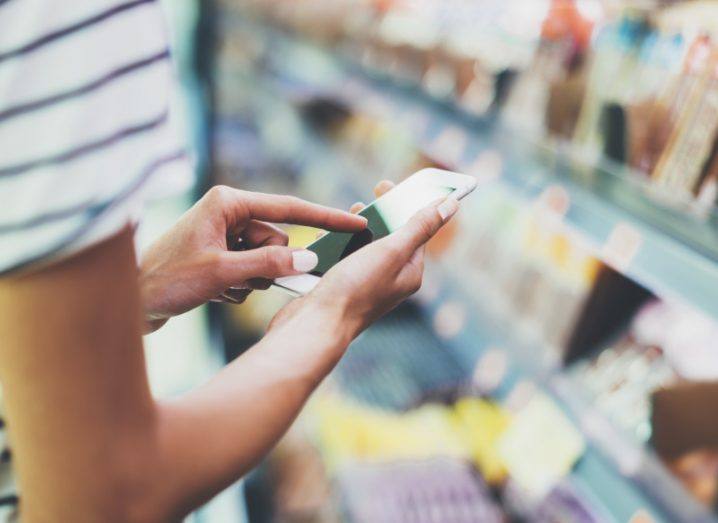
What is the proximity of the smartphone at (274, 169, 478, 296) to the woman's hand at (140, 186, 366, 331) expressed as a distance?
0.02 metres

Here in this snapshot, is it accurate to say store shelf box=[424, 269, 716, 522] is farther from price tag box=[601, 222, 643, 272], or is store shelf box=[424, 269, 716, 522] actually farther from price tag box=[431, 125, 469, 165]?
price tag box=[431, 125, 469, 165]

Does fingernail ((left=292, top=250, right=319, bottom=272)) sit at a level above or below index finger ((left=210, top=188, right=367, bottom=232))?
below

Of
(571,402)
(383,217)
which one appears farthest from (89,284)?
(571,402)

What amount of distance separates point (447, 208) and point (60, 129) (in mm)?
440

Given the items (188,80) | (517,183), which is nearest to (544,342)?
(517,183)

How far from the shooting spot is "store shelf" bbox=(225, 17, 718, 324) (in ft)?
2.76

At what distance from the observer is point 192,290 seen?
2.42ft

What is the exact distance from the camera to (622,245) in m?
0.95

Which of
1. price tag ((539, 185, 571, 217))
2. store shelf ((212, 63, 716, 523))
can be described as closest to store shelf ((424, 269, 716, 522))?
store shelf ((212, 63, 716, 523))

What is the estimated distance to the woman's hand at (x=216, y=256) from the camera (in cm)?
72

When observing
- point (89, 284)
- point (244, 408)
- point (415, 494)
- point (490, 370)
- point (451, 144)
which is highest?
point (89, 284)

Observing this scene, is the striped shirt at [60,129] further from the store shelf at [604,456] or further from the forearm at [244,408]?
the store shelf at [604,456]

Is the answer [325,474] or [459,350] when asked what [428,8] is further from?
[325,474]

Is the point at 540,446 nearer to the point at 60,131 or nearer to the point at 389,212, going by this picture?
the point at 389,212
